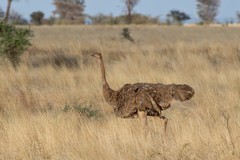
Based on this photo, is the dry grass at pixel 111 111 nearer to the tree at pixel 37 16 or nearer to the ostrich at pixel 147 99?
the ostrich at pixel 147 99

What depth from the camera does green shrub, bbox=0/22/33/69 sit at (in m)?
15.9

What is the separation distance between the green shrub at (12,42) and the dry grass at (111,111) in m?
0.49

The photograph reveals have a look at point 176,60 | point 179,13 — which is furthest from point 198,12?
point 176,60

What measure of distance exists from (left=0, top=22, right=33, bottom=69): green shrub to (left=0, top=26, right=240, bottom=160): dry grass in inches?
19.1

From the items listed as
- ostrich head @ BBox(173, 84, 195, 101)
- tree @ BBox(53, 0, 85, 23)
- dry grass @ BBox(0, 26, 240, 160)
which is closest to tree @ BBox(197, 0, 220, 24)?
tree @ BBox(53, 0, 85, 23)

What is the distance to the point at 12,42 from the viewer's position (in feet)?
52.4

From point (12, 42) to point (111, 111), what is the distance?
7.23 meters

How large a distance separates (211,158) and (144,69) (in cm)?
847

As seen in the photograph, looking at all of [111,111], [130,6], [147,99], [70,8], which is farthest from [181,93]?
[70,8]

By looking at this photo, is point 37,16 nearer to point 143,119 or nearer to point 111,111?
point 111,111

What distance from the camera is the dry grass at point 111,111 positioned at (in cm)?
627

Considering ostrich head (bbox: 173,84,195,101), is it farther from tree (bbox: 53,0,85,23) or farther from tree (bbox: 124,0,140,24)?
tree (bbox: 53,0,85,23)

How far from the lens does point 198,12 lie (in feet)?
299

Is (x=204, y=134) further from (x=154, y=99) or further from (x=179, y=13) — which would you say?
(x=179, y=13)
